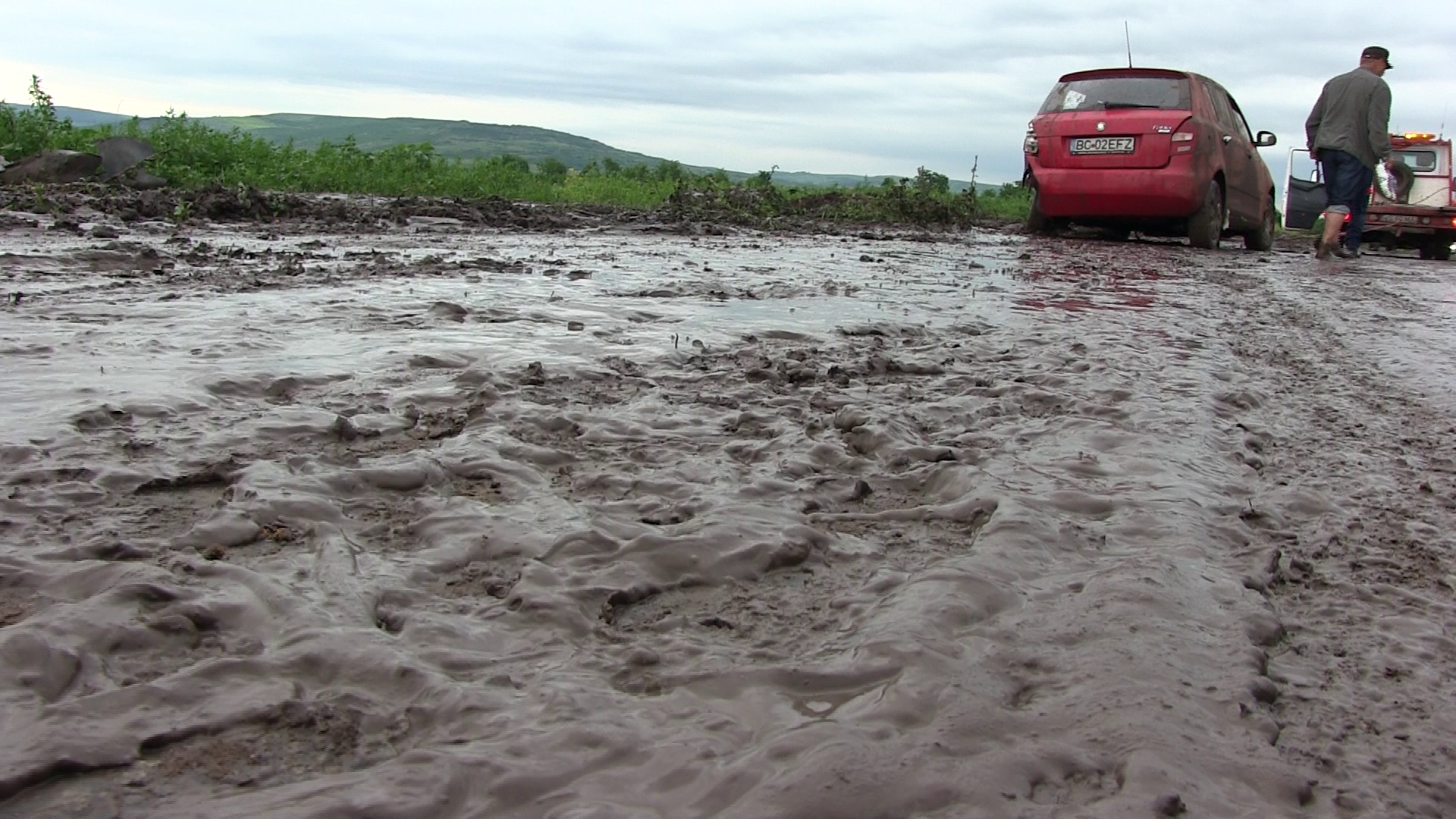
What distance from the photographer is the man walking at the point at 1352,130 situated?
991 centimetres

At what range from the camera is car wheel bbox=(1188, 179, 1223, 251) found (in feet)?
34.5

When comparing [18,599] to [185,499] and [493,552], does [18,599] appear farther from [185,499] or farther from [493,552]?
[493,552]

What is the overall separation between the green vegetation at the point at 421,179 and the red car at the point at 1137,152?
425 cm

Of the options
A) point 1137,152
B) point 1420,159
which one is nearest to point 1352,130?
point 1137,152

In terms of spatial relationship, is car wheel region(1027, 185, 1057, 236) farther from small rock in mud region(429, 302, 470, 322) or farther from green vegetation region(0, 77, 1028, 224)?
small rock in mud region(429, 302, 470, 322)

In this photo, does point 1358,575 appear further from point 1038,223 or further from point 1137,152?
point 1038,223

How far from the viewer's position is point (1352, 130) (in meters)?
10.0

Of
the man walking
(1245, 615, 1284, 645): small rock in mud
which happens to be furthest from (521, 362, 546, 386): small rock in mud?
the man walking

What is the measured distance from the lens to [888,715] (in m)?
1.42

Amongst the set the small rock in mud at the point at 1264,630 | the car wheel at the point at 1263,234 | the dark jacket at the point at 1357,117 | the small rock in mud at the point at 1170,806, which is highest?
the dark jacket at the point at 1357,117

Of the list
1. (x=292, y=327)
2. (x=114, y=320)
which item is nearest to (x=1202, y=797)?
(x=292, y=327)

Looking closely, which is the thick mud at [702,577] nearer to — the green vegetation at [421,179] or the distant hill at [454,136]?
the green vegetation at [421,179]

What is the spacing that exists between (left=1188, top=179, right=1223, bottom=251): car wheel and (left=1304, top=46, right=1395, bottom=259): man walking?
0.96 metres

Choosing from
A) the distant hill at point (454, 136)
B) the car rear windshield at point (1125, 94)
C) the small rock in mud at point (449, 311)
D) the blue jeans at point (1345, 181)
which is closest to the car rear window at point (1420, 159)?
the blue jeans at point (1345, 181)
